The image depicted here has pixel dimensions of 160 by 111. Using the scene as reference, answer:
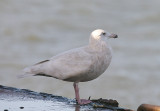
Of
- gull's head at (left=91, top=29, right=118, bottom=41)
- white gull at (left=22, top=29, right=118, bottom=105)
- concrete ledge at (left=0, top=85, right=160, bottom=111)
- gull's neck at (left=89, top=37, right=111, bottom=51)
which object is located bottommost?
concrete ledge at (left=0, top=85, right=160, bottom=111)

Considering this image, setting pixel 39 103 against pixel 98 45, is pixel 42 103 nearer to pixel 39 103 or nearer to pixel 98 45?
pixel 39 103

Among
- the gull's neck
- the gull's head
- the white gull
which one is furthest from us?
the gull's head

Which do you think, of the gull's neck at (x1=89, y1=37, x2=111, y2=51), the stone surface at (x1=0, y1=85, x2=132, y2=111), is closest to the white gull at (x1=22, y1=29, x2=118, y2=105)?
the gull's neck at (x1=89, y1=37, x2=111, y2=51)

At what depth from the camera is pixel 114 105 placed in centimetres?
886

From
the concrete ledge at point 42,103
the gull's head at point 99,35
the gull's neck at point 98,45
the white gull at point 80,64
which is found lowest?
the concrete ledge at point 42,103

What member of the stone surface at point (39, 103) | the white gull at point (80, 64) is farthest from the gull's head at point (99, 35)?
the stone surface at point (39, 103)

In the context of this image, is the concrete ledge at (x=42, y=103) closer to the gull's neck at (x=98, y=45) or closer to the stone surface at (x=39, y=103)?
the stone surface at (x=39, y=103)

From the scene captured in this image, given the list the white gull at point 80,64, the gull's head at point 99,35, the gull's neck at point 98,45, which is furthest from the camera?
the gull's head at point 99,35

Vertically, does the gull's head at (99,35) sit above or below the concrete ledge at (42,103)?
above

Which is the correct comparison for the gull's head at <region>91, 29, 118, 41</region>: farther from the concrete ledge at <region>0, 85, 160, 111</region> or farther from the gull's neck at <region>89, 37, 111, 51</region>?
the concrete ledge at <region>0, 85, 160, 111</region>

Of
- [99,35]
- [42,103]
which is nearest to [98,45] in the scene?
[99,35]

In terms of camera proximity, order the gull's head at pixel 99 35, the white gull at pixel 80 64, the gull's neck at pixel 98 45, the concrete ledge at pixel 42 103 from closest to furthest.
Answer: the concrete ledge at pixel 42 103
the white gull at pixel 80 64
the gull's neck at pixel 98 45
the gull's head at pixel 99 35

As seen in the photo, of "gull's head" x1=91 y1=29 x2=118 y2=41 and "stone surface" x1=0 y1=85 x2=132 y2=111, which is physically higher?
"gull's head" x1=91 y1=29 x2=118 y2=41

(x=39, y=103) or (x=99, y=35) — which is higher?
(x=99, y=35)
